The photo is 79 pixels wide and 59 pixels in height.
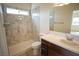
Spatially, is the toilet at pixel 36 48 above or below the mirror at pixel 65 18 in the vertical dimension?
below

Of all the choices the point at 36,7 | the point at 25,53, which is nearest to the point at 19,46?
the point at 25,53

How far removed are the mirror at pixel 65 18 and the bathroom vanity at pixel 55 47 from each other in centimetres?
17

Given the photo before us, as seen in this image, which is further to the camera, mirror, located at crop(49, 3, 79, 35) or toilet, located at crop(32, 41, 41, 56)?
toilet, located at crop(32, 41, 41, 56)

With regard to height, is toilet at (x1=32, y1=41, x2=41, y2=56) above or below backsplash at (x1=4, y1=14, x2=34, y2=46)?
below

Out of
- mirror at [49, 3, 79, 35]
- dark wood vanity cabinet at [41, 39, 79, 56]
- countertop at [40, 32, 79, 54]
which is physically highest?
mirror at [49, 3, 79, 35]

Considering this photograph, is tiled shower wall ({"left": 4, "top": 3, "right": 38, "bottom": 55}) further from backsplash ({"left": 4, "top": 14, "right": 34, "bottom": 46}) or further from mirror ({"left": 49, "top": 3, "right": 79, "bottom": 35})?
mirror ({"left": 49, "top": 3, "right": 79, "bottom": 35})

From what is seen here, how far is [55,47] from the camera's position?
1.39 meters


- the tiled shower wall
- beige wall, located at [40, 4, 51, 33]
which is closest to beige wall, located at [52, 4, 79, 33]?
beige wall, located at [40, 4, 51, 33]

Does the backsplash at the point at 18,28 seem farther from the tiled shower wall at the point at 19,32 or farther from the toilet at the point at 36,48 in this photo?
the toilet at the point at 36,48

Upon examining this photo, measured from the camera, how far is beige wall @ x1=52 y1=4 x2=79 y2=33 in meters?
1.35

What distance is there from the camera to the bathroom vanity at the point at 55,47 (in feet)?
4.13

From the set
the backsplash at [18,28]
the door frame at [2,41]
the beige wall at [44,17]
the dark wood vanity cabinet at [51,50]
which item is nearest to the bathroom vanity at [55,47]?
the dark wood vanity cabinet at [51,50]

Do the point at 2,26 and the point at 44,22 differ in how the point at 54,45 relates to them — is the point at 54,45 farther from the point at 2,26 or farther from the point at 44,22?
the point at 2,26

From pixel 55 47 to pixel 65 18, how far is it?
0.48m
